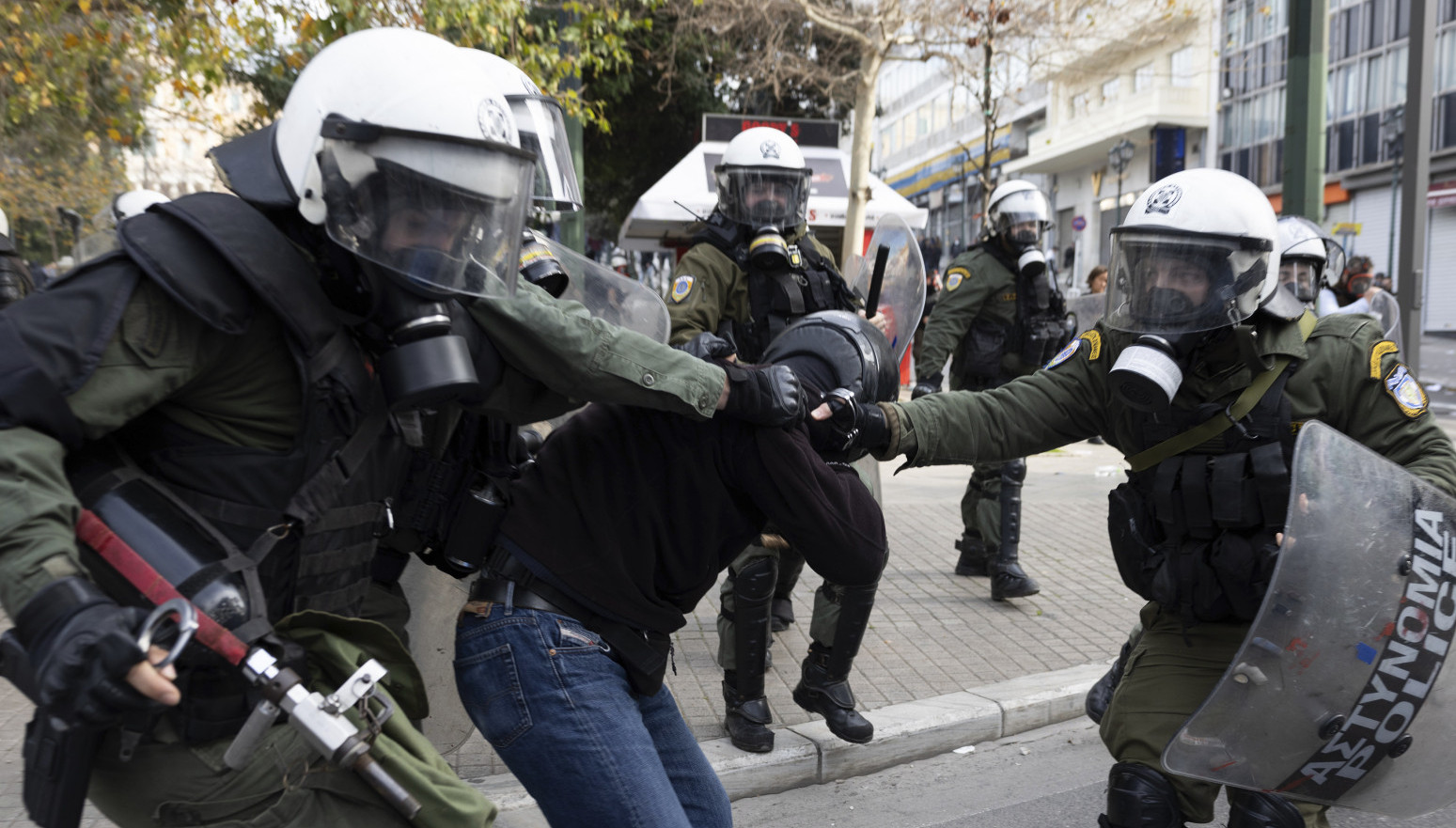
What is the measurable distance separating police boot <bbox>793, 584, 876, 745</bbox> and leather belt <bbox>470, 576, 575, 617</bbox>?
1.94 metres

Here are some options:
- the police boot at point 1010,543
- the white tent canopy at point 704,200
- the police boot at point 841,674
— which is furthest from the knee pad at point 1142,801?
the white tent canopy at point 704,200

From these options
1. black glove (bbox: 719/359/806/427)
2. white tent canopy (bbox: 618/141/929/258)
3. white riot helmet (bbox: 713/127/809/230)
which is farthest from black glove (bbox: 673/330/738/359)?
white tent canopy (bbox: 618/141/929/258)

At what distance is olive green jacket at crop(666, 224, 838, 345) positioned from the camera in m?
4.33

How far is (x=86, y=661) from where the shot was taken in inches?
52.9

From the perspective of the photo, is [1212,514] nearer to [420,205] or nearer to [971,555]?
[420,205]

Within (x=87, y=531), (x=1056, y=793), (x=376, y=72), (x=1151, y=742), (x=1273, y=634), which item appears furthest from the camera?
(x=1056, y=793)

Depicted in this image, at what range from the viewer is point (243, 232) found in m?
1.63

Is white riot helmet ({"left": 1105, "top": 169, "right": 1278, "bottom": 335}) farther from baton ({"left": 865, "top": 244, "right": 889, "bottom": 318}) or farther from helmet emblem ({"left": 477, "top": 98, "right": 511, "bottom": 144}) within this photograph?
helmet emblem ({"left": 477, "top": 98, "right": 511, "bottom": 144})

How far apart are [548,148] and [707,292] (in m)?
1.29

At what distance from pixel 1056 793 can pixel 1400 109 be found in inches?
1163

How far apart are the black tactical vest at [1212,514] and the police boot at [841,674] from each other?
1.22m

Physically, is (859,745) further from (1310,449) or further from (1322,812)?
(1310,449)

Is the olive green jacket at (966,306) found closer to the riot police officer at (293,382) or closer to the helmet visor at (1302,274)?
the helmet visor at (1302,274)

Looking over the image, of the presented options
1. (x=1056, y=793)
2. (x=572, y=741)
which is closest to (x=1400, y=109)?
(x=1056, y=793)
